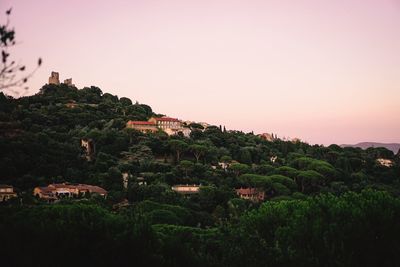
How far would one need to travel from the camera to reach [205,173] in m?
57.7

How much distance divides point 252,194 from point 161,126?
34509mm

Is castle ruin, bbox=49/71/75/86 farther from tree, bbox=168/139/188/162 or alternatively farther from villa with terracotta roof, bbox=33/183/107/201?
villa with terracotta roof, bbox=33/183/107/201

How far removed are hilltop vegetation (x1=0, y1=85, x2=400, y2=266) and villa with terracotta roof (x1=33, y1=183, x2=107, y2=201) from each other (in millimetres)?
1522

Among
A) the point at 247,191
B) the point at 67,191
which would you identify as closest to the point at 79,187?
the point at 67,191

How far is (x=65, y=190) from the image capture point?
4456cm

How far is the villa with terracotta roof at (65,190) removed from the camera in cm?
4197

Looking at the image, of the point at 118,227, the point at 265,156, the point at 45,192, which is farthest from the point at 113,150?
the point at 118,227

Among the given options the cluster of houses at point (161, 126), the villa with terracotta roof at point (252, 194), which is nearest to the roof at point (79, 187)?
the villa with terracotta roof at point (252, 194)

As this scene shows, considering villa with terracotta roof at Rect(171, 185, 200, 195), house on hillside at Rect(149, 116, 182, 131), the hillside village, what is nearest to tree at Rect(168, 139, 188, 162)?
the hillside village

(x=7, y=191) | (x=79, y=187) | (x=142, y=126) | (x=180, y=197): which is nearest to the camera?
(x=7, y=191)

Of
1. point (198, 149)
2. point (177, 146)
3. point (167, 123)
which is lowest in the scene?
point (198, 149)

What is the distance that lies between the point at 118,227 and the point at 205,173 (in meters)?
42.9

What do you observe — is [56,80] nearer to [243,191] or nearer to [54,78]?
[54,78]

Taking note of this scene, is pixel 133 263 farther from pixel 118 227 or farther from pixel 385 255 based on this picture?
pixel 385 255
